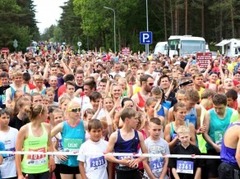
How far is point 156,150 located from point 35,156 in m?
1.73

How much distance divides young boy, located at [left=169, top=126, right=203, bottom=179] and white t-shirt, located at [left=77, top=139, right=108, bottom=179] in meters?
1.03

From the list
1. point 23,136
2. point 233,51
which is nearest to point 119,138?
point 23,136

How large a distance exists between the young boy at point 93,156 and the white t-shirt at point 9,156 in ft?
3.47

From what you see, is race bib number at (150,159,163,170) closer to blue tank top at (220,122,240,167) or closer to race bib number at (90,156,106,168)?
race bib number at (90,156,106,168)

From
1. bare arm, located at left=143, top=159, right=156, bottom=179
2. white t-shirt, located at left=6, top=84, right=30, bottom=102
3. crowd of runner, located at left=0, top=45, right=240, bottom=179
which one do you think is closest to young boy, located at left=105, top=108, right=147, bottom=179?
crowd of runner, located at left=0, top=45, right=240, bottom=179

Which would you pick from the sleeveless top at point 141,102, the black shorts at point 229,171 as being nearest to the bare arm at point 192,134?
the black shorts at point 229,171

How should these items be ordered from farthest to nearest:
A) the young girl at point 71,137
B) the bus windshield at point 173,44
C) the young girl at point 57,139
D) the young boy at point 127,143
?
the bus windshield at point 173,44 → the young girl at point 57,139 → the young girl at point 71,137 → the young boy at point 127,143

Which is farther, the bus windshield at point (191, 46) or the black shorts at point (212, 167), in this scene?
the bus windshield at point (191, 46)

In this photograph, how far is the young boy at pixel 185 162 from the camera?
7.09 meters

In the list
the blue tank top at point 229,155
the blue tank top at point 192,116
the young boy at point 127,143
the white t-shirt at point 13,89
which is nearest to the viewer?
the blue tank top at point 229,155

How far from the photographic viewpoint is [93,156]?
6.94 metres

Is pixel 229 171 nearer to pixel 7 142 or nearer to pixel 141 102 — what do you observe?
pixel 7 142

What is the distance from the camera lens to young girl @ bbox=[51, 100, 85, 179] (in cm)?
732

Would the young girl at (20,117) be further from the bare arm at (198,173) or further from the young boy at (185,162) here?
the bare arm at (198,173)
